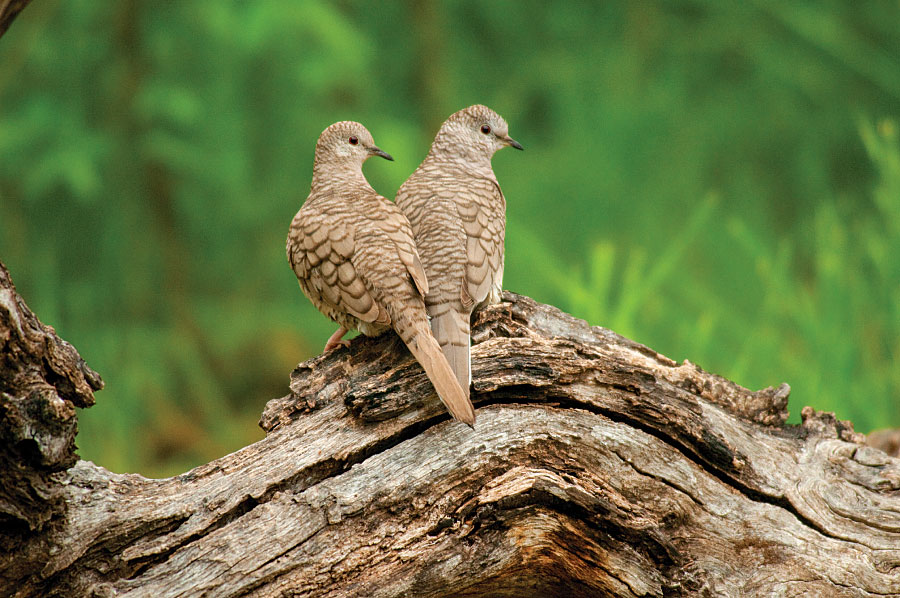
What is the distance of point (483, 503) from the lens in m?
2.31

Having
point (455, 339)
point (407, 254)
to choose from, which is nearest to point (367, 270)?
point (407, 254)

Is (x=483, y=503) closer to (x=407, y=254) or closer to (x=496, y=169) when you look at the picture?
(x=407, y=254)

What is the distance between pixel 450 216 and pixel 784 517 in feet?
4.57

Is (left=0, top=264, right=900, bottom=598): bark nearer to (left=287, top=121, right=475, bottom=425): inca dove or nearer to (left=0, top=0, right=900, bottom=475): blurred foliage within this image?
(left=287, top=121, right=475, bottom=425): inca dove

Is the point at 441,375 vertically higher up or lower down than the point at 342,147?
lower down

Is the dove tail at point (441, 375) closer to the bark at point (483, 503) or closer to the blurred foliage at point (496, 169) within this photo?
the bark at point (483, 503)

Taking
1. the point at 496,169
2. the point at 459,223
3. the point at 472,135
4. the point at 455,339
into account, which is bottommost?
the point at 455,339

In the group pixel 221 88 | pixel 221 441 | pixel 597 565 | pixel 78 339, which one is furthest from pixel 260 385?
pixel 597 565

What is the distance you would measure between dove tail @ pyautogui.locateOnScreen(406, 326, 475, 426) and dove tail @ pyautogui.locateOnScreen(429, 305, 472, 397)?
0.11ft

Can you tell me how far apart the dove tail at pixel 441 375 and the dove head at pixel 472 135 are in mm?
1099

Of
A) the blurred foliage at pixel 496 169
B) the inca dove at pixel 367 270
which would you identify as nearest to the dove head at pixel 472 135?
the inca dove at pixel 367 270

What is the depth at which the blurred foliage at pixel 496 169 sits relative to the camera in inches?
212

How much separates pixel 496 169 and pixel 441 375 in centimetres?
434

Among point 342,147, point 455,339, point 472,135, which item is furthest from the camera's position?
point 472,135
